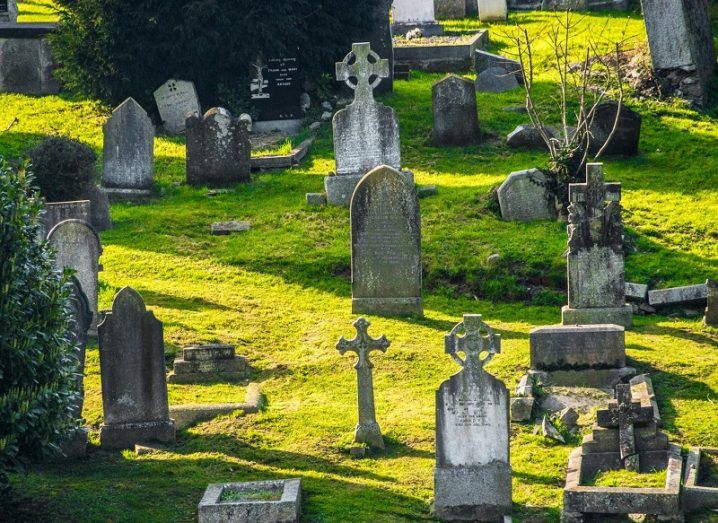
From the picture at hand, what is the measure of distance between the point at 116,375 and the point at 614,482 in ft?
17.0

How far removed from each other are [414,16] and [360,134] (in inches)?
483

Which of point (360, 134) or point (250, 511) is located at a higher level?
point (360, 134)

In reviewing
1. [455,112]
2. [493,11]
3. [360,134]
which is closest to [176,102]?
[455,112]

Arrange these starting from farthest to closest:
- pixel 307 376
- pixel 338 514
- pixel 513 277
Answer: pixel 513 277
pixel 307 376
pixel 338 514

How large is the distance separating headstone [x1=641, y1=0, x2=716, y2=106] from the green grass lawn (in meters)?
0.55

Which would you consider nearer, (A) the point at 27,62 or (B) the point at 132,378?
(B) the point at 132,378

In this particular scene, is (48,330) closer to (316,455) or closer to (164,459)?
(164,459)

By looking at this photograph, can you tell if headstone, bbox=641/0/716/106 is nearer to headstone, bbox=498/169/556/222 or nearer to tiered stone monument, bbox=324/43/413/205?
tiered stone monument, bbox=324/43/413/205

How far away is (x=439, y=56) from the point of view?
3447 centimetres

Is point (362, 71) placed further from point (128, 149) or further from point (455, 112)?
point (128, 149)

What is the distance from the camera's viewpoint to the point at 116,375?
1633 centimetres

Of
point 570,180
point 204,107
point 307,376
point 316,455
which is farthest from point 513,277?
point 204,107

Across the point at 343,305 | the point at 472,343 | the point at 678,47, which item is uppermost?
the point at 678,47

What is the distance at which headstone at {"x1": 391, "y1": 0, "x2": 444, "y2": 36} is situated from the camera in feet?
120
